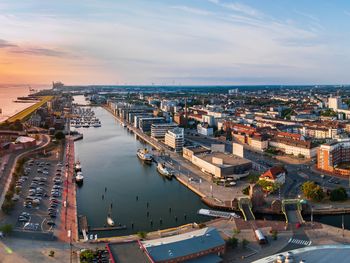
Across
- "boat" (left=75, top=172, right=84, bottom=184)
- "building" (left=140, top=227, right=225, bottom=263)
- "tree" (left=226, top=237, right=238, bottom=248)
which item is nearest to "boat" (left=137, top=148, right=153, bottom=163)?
"boat" (left=75, top=172, right=84, bottom=184)

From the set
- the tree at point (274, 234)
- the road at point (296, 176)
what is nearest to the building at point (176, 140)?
the road at point (296, 176)

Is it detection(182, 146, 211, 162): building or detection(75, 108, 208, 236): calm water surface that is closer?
detection(75, 108, 208, 236): calm water surface

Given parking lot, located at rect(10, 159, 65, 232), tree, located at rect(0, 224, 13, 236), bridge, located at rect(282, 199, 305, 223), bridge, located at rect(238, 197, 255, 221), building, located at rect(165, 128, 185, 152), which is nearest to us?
tree, located at rect(0, 224, 13, 236)

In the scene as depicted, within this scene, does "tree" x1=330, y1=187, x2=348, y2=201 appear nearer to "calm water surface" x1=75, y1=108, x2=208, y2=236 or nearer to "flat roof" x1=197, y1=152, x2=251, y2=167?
"flat roof" x1=197, y1=152, x2=251, y2=167

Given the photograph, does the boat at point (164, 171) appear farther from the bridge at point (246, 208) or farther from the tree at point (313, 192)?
the tree at point (313, 192)

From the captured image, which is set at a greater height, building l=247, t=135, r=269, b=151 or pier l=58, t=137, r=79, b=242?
building l=247, t=135, r=269, b=151

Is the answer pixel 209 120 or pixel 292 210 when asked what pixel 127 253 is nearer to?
pixel 292 210

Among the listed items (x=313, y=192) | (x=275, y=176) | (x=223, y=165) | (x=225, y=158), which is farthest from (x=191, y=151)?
(x=313, y=192)
